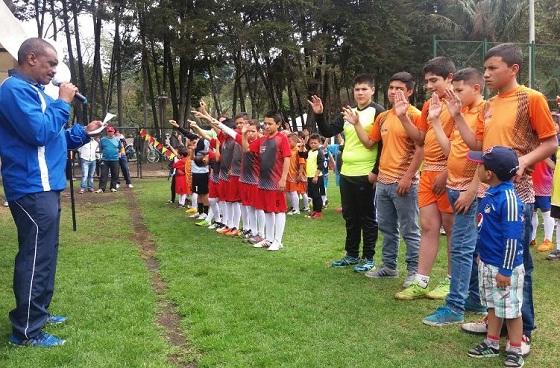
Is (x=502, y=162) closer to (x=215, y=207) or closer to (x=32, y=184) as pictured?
(x=32, y=184)

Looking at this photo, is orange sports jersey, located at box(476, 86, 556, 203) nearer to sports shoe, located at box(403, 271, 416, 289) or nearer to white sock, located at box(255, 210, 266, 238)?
sports shoe, located at box(403, 271, 416, 289)

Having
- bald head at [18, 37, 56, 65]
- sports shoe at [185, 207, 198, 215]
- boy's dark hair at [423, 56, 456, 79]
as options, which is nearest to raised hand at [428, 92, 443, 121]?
boy's dark hair at [423, 56, 456, 79]

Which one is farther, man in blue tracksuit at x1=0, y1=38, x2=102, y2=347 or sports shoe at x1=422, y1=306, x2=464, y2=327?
sports shoe at x1=422, y1=306, x2=464, y2=327

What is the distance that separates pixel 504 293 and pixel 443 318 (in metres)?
0.99

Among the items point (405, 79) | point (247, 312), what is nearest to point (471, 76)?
point (405, 79)

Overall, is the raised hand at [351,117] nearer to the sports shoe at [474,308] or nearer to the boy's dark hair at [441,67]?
the boy's dark hair at [441,67]

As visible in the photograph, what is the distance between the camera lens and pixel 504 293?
3.81m

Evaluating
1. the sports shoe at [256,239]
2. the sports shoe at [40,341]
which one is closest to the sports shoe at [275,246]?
the sports shoe at [256,239]

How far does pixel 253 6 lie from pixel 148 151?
380 inches

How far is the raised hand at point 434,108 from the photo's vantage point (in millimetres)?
4648

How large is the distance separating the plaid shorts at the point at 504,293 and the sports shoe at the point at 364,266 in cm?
263

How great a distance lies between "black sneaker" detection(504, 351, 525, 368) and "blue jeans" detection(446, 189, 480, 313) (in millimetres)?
907

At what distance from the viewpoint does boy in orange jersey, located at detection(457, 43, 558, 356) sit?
12.9 ft

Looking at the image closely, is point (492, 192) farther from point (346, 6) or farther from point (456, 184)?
point (346, 6)
